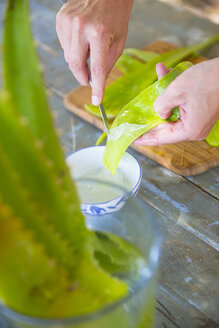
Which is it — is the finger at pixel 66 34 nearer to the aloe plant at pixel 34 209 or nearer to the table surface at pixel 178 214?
the table surface at pixel 178 214

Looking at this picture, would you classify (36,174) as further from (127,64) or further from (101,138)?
(127,64)

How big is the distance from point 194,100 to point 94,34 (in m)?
0.23

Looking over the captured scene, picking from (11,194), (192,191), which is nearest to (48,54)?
(192,191)

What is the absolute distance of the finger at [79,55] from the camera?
824mm

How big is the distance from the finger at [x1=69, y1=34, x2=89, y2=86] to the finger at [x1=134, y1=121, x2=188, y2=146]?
0.54 feet

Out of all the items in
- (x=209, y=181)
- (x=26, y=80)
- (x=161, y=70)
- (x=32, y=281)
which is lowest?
(x=209, y=181)

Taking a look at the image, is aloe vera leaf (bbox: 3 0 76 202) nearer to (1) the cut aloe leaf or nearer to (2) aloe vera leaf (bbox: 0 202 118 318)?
(2) aloe vera leaf (bbox: 0 202 118 318)

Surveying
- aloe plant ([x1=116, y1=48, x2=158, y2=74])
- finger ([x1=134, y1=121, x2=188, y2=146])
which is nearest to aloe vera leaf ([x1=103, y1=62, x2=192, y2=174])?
finger ([x1=134, y1=121, x2=188, y2=146])

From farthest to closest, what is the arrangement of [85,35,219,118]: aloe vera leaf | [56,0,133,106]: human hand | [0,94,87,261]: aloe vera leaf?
[85,35,219,118]: aloe vera leaf < [56,0,133,106]: human hand < [0,94,87,261]: aloe vera leaf

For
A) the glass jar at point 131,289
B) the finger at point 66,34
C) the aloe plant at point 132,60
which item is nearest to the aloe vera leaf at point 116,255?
the glass jar at point 131,289

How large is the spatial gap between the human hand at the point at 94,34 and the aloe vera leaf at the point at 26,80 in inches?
18.8

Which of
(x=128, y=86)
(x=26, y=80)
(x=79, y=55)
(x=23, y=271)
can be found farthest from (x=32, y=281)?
(x=128, y=86)

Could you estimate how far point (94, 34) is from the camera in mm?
812

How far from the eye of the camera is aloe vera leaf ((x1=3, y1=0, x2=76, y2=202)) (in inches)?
12.3
